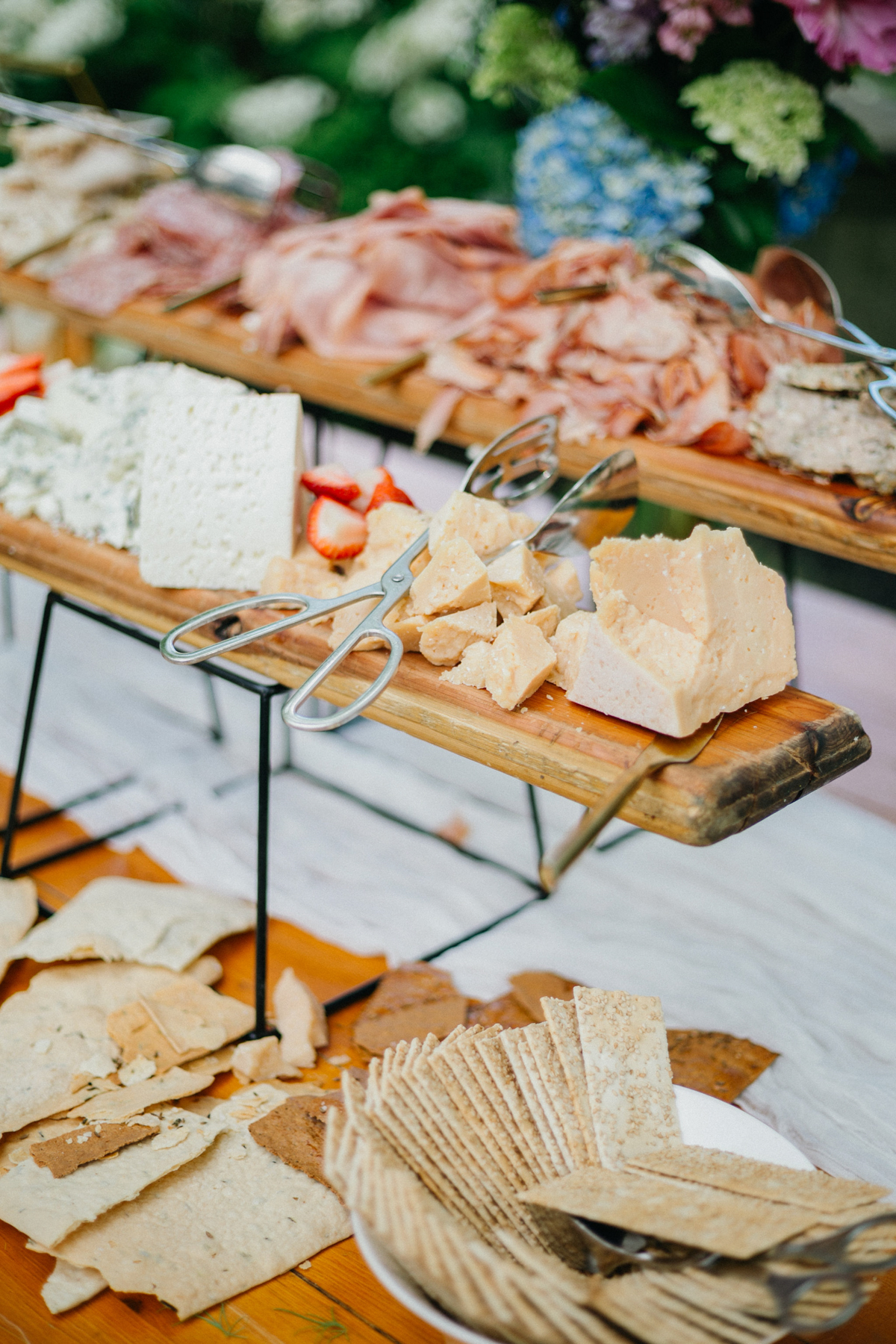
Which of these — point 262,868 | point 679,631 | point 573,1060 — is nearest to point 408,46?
point 262,868

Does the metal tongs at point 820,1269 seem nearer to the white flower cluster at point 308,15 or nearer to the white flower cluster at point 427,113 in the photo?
the white flower cluster at point 427,113

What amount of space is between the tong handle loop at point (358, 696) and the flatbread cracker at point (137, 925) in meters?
0.66

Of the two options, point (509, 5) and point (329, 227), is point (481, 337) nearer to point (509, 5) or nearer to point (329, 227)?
point (329, 227)

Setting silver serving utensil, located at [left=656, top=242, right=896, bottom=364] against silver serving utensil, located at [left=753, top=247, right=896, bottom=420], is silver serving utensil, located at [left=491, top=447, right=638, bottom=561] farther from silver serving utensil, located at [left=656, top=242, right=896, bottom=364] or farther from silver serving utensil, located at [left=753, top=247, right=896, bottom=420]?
silver serving utensil, located at [left=753, top=247, right=896, bottom=420]

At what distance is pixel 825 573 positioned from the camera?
370 cm

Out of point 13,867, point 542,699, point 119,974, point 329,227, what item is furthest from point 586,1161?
point 329,227

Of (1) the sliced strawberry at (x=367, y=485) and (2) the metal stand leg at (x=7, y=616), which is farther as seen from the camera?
(2) the metal stand leg at (x=7, y=616)

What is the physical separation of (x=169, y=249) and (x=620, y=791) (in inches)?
86.9

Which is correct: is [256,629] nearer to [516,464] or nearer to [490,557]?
[490,557]

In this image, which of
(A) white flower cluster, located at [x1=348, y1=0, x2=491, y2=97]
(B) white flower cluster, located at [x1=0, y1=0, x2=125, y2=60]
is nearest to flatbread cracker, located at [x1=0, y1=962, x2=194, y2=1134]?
(A) white flower cluster, located at [x1=348, y1=0, x2=491, y2=97]

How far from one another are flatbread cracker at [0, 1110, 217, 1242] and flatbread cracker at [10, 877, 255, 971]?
1.21 ft

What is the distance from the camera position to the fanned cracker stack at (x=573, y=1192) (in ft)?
2.58

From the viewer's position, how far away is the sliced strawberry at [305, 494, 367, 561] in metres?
1.39

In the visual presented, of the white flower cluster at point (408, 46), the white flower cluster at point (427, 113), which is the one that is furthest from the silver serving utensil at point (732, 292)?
the white flower cluster at point (427, 113)
